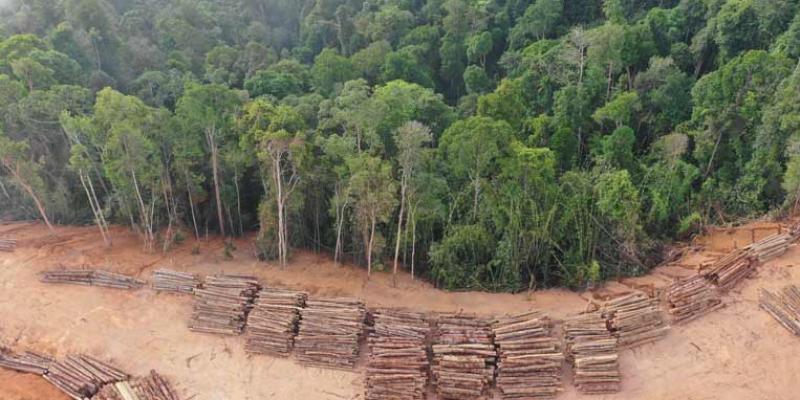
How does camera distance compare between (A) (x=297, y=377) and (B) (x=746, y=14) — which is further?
(B) (x=746, y=14)

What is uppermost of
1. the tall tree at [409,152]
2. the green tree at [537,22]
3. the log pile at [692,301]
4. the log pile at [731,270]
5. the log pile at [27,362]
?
the green tree at [537,22]

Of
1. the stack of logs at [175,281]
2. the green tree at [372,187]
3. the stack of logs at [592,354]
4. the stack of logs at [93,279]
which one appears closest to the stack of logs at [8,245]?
the stack of logs at [93,279]

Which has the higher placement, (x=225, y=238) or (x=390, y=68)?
(x=390, y=68)

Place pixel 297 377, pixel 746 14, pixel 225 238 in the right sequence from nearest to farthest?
pixel 297 377, pixel 225 238, pixel 746 14

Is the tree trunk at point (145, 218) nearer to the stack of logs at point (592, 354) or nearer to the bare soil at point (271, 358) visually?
the bare soil at point (271, 358)

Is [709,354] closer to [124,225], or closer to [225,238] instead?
[225,238]

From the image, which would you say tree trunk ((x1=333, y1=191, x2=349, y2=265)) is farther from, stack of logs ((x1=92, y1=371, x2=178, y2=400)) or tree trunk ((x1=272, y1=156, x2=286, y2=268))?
stack of logs ((x1=92, y1=371, x2=178, y2=400))

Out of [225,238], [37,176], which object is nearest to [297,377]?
[225,238]

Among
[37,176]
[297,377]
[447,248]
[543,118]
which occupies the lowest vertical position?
[297,377]
